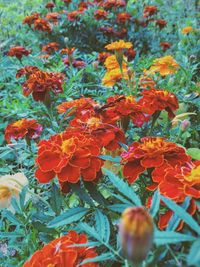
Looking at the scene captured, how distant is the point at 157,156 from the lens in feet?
2.50

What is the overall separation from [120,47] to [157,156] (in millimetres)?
750

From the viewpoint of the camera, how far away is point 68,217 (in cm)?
71

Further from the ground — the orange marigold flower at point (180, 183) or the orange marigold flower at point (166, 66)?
the orange marigold flower at point (180, 183)

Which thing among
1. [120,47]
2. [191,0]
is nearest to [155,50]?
[191,0]

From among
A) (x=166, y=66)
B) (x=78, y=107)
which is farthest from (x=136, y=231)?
(x=166, y=66)

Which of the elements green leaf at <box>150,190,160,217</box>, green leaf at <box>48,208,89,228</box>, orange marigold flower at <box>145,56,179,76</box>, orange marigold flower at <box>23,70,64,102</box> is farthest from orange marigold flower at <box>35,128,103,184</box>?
orange marigold flower at <box>145,56,179,76</box>

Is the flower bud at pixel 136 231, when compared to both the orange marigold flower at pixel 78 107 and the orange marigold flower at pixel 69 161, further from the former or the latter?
the orange marigold flower at pixel 78 107

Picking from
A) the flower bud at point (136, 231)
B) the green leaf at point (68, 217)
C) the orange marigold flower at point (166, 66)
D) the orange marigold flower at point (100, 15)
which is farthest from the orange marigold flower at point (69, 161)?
the orange marigold flower at point (100, 15)

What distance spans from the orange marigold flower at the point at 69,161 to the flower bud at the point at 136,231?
32 centimetres

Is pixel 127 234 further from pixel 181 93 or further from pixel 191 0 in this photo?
pixel 191 0

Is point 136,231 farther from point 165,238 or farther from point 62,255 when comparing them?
point 62,255

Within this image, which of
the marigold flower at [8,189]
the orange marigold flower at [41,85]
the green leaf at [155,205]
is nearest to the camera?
the green leaf at [155,205]

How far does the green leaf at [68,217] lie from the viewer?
68 cm

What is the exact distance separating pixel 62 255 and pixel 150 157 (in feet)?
0.72
